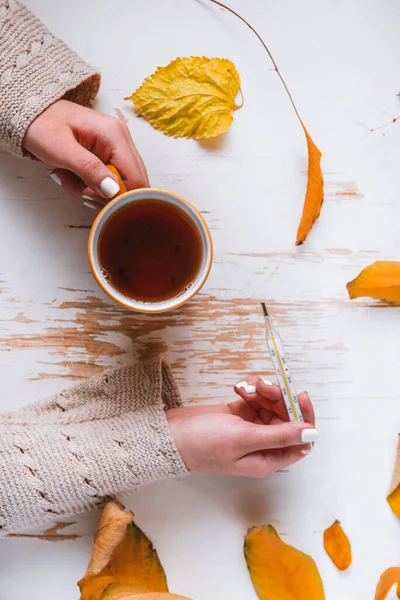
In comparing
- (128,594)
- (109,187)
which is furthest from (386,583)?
(109,187)

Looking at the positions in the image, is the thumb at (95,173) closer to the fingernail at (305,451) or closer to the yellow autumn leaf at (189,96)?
the yellow autumn leaf at (189,96)

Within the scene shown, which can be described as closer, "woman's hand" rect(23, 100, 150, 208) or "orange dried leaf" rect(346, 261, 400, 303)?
"woman's hand" rect(23, 100, 150, 208)

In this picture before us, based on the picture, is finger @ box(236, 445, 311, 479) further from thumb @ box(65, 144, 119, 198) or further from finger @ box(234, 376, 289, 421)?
thumb @ box(65, 144, 119, 198)

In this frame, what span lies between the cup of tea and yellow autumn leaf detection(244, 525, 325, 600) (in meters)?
0.34

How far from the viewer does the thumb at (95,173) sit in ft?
1.93

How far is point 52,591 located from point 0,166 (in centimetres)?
55

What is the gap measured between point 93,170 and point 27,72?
0.17 meters

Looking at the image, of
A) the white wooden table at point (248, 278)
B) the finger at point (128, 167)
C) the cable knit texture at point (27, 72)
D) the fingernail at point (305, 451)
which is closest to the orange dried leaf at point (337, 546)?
the white wooden table at point (248, 278)

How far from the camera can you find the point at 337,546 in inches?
28.7

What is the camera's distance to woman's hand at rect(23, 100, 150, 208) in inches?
24.7

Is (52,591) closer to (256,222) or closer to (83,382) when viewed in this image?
(83,382)

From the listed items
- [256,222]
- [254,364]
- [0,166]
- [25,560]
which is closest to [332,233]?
[256,222]

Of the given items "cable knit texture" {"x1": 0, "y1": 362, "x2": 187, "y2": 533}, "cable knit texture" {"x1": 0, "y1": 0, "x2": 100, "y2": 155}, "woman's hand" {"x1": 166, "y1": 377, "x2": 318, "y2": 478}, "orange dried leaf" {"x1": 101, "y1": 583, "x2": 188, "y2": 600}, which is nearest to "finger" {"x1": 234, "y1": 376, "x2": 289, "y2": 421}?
"woman's hand" {"x1": 166, "y1": 377, "x2": 318, "y2": 478}

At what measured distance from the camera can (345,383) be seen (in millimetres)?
750
